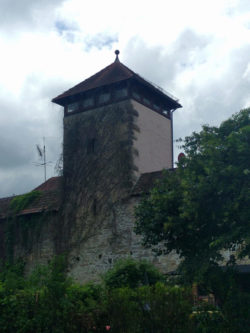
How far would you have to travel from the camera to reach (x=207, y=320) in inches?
383

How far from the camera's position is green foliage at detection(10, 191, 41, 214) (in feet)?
78.0

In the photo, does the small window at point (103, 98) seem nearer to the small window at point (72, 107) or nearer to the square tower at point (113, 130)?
the square tower at point (113, 130)

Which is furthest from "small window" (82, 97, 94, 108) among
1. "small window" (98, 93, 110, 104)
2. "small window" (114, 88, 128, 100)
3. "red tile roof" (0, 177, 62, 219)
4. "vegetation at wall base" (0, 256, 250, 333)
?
"vegetation at wall base" (0, 256, 250, 333)

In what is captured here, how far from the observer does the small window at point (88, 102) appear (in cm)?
2309

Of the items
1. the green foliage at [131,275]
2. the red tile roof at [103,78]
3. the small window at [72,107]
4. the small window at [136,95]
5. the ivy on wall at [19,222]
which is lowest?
the green foliage at [131,275]

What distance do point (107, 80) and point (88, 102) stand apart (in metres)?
1.44

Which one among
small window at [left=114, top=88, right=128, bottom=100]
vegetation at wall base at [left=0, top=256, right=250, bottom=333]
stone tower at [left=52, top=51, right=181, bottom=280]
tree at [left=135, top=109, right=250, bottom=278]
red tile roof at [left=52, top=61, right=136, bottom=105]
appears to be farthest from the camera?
red tile roof at [left=52, top=61, right=136, bottom=105]

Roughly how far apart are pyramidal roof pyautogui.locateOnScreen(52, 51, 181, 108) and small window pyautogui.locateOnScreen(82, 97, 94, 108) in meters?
0.44

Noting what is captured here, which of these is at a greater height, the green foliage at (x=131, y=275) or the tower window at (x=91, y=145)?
the tower window at (x=91, y=145)

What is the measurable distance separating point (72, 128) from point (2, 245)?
6696mm

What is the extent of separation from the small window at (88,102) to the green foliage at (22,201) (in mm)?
4990

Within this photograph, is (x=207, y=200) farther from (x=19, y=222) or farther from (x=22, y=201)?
(x=22, y=201)

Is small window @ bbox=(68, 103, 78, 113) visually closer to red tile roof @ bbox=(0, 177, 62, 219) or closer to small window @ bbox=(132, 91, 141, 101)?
small window @ bbox=(132, 91, 141, 101)

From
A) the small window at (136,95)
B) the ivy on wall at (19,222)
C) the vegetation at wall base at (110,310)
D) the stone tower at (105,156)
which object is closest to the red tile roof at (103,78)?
the stone tower at (105,156)
